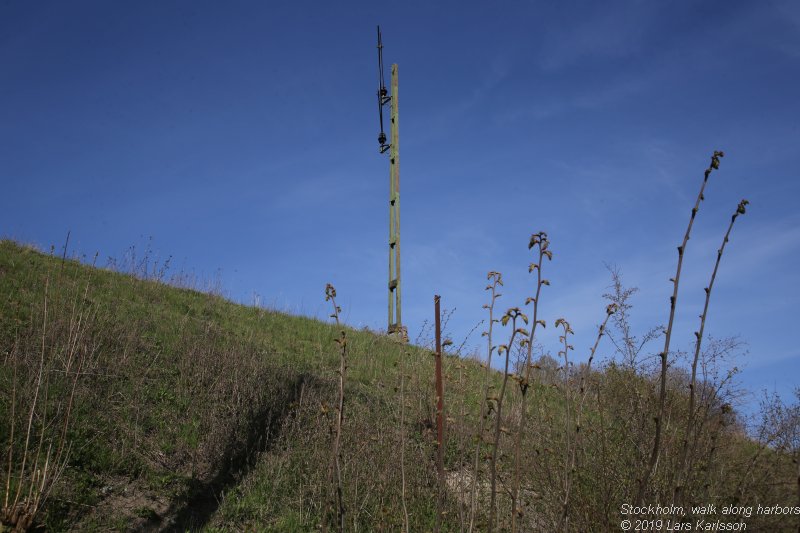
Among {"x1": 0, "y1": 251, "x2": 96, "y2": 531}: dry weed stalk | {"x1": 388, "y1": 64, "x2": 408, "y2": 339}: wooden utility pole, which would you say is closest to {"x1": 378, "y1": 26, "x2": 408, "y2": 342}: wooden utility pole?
{"x1": 388, "y1": 64, "x2": 408, "y2": 339}: wooden utility pole

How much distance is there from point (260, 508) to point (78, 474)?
1.60 meters

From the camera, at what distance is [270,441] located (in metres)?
6.01

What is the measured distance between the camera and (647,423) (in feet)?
14.8

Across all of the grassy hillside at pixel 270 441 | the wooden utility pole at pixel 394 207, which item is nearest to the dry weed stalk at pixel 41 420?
the grassy hillside at pixel 270 441

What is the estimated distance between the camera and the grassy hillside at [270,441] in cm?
398

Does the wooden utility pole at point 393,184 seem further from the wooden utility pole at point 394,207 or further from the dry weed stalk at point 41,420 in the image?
the dry weed stalk at point 41,420

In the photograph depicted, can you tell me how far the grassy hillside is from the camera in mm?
3982

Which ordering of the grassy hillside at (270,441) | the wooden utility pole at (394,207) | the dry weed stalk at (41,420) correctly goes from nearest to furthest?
the dry weed stalk at (41,420) → the grassy hillside at (270,441) → the wooden utility pole at (394,207)

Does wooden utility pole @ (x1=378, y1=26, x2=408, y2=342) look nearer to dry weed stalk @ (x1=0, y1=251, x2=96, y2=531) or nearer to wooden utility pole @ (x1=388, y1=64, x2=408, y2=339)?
wooden utility pole @ (x1=388, y1=64, x2=408, y2=339)

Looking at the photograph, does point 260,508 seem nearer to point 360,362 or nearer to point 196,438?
point 196,438

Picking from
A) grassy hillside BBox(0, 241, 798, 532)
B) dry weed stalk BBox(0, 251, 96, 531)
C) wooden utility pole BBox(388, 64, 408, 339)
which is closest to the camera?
dry weed stalk BBox(0, 251, 96, 531)

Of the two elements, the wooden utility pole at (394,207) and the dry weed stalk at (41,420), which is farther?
the wooden utility pole at (394,207)

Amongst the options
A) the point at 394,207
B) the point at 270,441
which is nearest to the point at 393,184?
the point at 394,207

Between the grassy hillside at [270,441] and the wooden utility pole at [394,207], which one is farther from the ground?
the wooden utility pole at [394,207]
